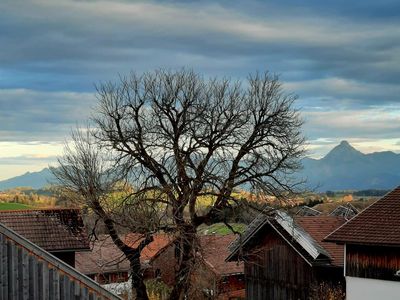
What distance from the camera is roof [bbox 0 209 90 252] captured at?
1261 inches

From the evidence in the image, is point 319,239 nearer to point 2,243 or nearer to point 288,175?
point 288,175

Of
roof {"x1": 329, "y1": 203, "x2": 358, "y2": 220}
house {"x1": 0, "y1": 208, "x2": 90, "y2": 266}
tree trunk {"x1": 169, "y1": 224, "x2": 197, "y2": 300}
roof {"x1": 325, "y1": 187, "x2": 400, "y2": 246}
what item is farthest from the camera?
roof {"x1": 329, "y1": 203, "x2": 358, "y2": 220}

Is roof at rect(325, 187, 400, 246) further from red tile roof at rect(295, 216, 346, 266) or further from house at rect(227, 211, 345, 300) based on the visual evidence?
red tile roof at rect(295, 216, 346, 266)

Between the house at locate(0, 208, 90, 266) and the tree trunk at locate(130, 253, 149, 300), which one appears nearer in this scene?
the tree trunk at locate(130, 253, 149, 300)

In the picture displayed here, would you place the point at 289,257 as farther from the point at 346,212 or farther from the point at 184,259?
the point at 346,212

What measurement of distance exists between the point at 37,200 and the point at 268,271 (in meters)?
40.9

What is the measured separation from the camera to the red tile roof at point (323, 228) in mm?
34156

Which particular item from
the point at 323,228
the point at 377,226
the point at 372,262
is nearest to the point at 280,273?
the point at 323,228

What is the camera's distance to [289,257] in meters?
35.6

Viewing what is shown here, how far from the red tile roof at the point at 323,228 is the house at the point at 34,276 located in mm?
23624

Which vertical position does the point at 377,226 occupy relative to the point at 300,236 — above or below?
above

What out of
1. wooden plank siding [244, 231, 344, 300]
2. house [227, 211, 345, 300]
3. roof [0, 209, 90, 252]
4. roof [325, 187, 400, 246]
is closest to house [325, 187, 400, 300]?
roof [325, 187, 400, 246]

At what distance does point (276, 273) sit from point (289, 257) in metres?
1.46

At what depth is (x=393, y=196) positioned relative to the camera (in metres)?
31.2
